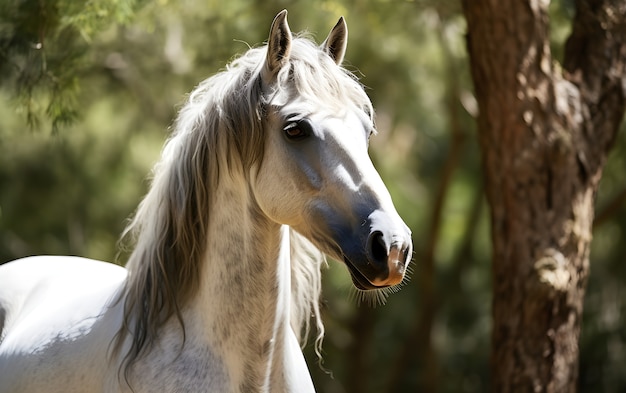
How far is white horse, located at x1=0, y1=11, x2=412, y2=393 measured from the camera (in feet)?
8.26

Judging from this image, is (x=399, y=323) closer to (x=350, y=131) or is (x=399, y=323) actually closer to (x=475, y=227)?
(x=475, y=227)

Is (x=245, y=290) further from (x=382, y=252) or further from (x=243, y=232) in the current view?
(x=382, y=252)

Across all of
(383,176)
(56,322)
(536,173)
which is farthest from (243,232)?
(383,176)

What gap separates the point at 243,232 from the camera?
9.00 feet

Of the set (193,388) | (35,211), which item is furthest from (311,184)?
(35,211)

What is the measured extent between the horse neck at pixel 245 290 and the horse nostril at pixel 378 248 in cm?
44

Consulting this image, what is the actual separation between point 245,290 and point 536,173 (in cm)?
206

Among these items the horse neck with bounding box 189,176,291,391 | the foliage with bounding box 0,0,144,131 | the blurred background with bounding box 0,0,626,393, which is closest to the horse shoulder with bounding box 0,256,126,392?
the horse neck with bounding box 189,176,291,391

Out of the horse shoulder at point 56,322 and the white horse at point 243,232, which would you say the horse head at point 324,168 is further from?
the horse shoulder at point 56,322

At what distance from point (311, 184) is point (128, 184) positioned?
21.8 feet

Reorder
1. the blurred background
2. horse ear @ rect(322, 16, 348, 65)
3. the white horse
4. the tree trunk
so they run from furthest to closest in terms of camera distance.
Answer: the blurred background
the tree trunk
horse ear @ rect(322, 16, 348, 65)
the white horse

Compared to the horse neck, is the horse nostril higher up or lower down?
higher up

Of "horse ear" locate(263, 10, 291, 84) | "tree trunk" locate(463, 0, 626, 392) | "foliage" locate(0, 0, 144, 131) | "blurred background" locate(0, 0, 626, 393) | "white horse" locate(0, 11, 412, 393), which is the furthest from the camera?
"blurred background" locate(0, 0, 626, 393)

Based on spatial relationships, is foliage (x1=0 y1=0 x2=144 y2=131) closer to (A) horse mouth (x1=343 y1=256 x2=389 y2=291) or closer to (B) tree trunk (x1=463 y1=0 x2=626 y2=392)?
(B) tree trunk (x1=463 y1=0 x2=626 y2=392)
